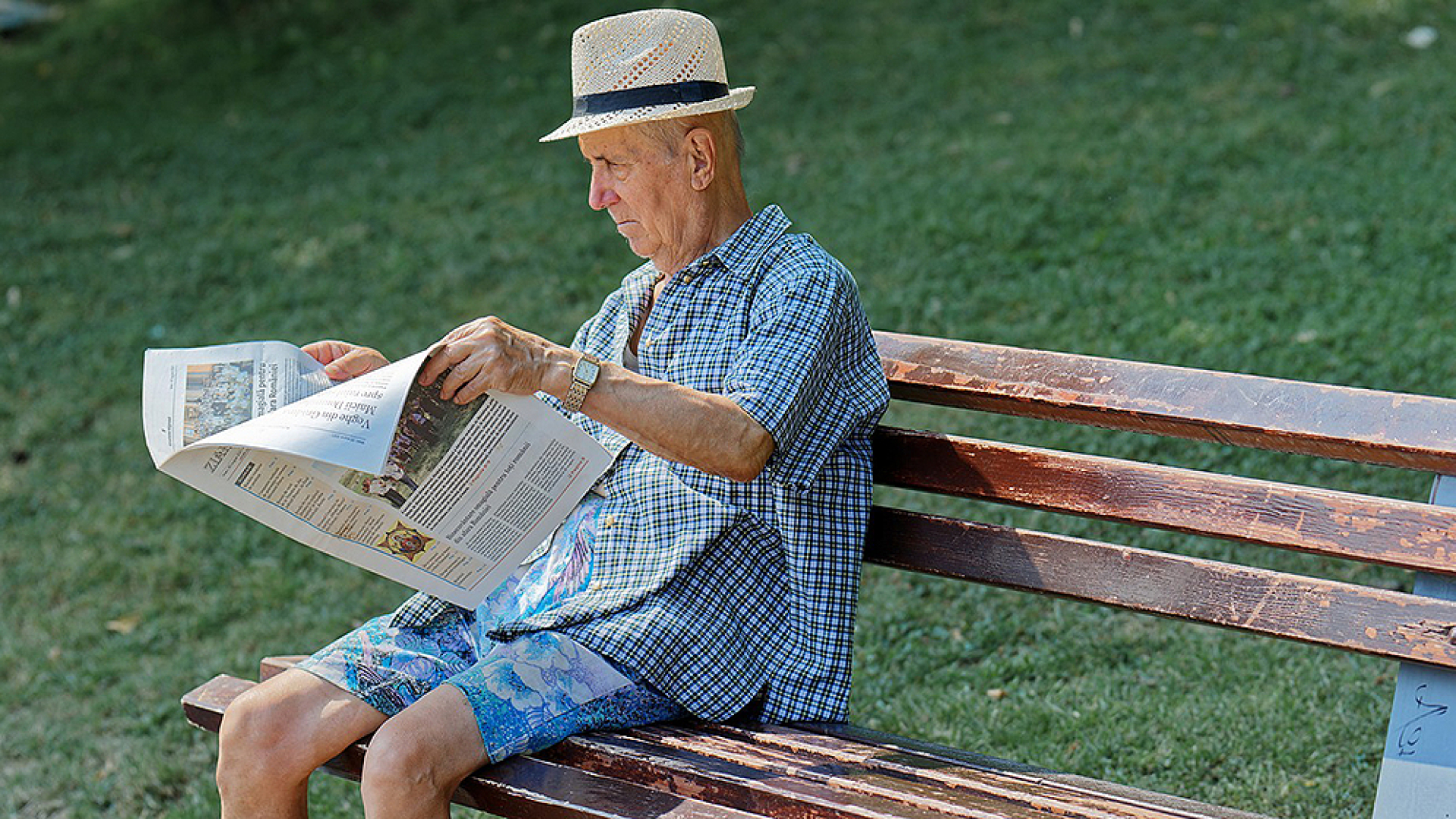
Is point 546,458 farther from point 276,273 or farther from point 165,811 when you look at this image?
point 276,273

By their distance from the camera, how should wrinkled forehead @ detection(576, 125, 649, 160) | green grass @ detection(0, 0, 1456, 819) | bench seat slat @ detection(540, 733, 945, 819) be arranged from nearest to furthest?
1. bench seat slat @ detection(540, 733, 945, 819)
2. wrinkled forehead @ detection(576, 125, 649, 160)
3. green grass @ detection(0, 0, 1456, 819)

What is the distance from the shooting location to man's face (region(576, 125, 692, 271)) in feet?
8.75

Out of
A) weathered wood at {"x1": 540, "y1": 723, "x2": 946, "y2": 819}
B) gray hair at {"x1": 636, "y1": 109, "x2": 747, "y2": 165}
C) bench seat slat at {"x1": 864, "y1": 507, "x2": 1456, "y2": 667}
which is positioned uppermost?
gray hair at {"x1": 636, "y1": 109, "x2": 747, "y2": 165}

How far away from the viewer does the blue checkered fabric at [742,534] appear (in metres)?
2.64

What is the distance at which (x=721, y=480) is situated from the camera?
8.78 ft

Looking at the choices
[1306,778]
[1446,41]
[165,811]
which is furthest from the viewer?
[1446,41]

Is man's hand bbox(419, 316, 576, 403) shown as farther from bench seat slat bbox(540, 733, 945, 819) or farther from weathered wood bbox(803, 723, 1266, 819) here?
weathered wood bbox(803, 723, 1266, 819)

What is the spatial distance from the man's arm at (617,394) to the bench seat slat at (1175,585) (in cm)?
51

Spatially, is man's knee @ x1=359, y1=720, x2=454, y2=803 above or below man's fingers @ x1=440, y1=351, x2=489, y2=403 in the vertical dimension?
below

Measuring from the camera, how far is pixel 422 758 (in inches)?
95.5

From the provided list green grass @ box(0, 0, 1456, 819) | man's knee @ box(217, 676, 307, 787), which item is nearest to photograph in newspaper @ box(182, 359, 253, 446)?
man's knee @ box(217, 676, 307, 787)

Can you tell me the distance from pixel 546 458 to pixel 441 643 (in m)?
0.50

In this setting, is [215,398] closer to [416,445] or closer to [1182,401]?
[416,445]

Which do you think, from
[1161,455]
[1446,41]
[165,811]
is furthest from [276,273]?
[1446,41]
